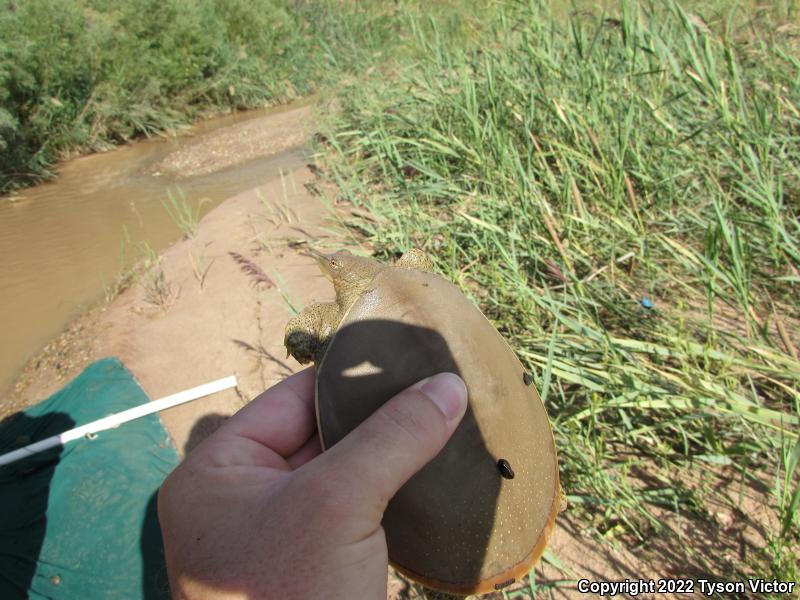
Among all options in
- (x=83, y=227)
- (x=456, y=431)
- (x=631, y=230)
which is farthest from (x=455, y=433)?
(x=83, y=227)

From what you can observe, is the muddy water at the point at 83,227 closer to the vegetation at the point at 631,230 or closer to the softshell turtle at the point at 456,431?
the vegetation at the point at 631,230

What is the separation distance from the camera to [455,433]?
111 cm

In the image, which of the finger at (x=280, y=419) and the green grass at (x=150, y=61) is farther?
the green grass at (x=150, y=61)

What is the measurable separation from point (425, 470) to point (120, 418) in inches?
92.3

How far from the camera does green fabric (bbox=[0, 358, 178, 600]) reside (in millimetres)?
2229

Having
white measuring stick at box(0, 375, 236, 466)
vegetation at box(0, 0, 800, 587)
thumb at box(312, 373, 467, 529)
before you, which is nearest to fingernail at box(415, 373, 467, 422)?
thumb at box(312, 373, 467, 529)

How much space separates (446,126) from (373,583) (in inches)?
119

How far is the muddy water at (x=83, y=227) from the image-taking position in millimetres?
4246

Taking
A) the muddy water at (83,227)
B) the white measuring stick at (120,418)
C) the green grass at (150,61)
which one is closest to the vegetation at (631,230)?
the muddy water at (83,227)

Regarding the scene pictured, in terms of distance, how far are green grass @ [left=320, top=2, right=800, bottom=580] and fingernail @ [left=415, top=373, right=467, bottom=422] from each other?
619 millimetres

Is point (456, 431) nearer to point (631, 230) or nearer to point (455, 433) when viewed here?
point (455, 433)

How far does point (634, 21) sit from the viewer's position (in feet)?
9.35

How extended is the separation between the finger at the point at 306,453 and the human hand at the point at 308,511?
0.27 meters

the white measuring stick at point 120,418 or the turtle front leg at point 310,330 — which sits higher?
the turtle front leg at point 310,330
